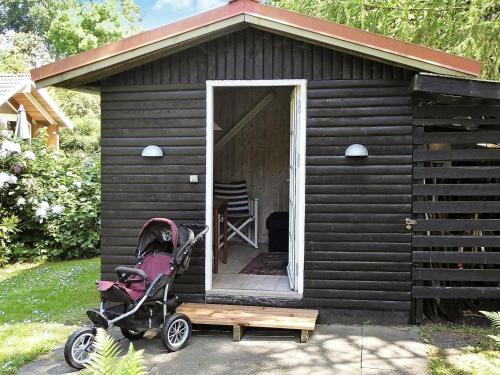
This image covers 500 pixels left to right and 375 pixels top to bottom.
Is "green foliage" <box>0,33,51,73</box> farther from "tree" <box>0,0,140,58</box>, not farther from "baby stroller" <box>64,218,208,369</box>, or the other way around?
"baby stroller" <box>64,218,208,369</box>

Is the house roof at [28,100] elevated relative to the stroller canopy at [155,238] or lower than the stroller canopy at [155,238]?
elevated

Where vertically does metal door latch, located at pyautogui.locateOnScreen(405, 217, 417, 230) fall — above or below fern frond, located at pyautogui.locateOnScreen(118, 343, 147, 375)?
above

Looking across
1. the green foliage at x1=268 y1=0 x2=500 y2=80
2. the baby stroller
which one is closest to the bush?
the baby stroller

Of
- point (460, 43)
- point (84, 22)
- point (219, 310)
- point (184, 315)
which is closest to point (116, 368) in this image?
point (184, 315)

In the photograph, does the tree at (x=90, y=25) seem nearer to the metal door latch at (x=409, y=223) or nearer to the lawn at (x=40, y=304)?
the lawn at (x=40, y=304)

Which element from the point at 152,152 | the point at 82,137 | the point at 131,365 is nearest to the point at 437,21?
the point at 152,152

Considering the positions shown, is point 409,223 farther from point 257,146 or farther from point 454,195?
point 257,146

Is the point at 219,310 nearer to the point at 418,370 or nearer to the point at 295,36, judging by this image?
the point at 418,370

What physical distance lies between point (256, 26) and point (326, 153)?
132cm

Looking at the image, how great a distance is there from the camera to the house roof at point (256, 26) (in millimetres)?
4305

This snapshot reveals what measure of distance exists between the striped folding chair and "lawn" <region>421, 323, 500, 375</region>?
335cm

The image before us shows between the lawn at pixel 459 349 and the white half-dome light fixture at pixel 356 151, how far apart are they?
1674 millimetres

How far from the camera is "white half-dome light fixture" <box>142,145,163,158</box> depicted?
499cm

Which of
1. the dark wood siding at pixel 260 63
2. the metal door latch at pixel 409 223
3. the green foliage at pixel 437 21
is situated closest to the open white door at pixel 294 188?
the dark wood siding at pixel 260 63
